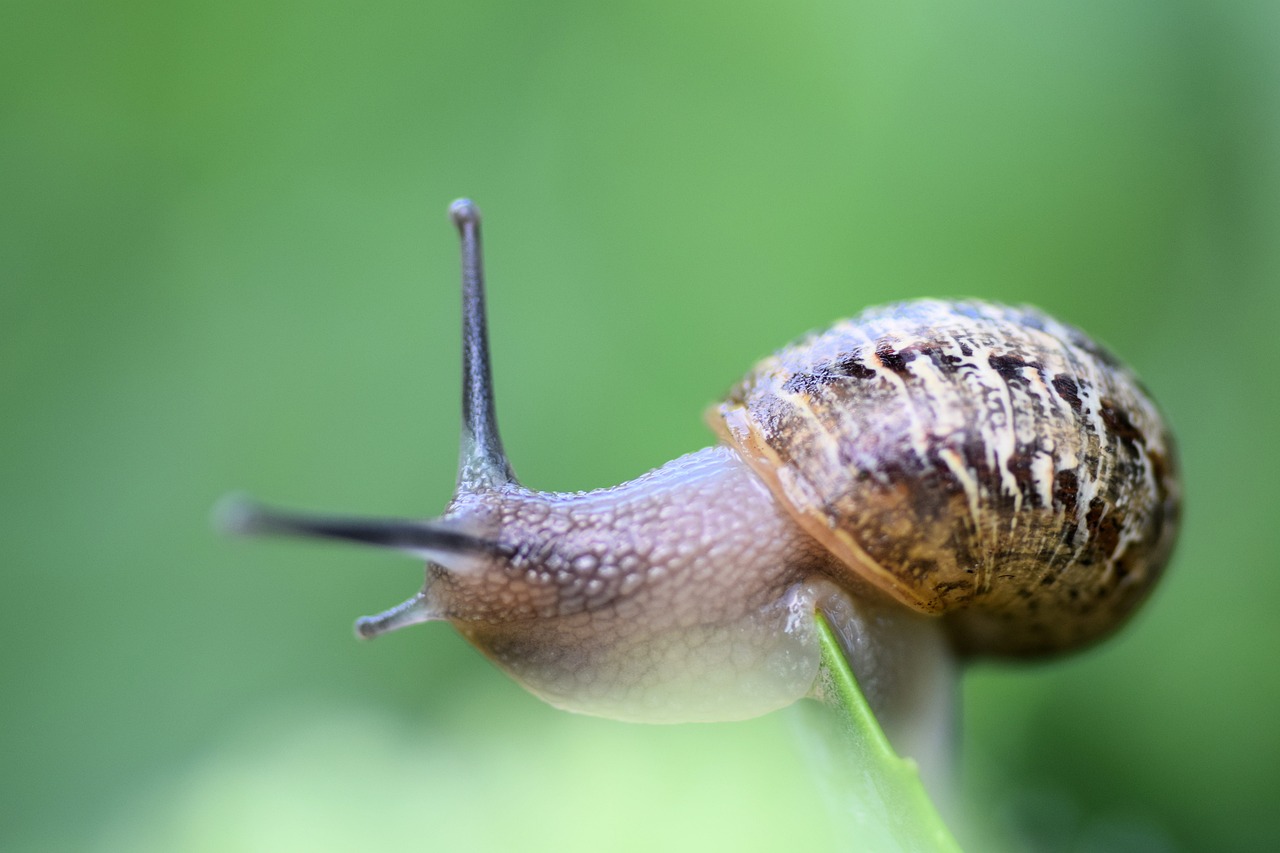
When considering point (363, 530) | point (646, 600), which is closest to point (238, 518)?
point (363, 530)

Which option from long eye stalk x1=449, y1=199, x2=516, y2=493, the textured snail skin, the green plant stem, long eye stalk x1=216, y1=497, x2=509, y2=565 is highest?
long eye stalk x1=449, y1=199, x2=516, y2=493

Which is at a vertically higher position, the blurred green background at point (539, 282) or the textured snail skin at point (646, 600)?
the blurred green background at point (539, 282)

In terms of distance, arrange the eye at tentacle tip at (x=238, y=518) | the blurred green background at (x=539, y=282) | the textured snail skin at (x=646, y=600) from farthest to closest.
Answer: the blurred green background at (x=539, y=282), the textured snail skin at (x=646, y=600), the eye at tentacle tip at (x=238, y=518)

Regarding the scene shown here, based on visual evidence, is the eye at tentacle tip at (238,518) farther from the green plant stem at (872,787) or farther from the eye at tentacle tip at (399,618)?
the green plant stem at (872,787)

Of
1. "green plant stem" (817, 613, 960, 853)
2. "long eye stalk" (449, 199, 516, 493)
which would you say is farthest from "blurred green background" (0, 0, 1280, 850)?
"green plant stem" (817, 613, 960, 853)

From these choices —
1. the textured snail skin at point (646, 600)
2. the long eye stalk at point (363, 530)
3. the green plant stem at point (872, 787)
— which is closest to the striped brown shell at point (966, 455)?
the textured snail skin at point (646, 600)

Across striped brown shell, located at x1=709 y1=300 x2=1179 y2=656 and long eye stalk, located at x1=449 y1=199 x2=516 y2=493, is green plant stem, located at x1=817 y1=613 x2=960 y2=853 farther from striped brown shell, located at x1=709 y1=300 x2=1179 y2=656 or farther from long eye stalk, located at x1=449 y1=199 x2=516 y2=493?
long eye stalk, located at x1=449 y1=199 x2=516 y2=493

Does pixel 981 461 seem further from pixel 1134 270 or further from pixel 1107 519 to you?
pixel 1134 270
